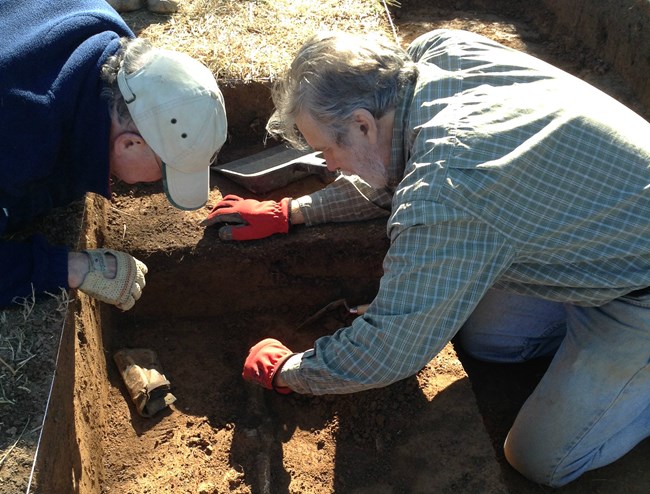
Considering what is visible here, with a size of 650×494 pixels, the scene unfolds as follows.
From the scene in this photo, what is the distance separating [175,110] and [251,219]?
1.08 meters

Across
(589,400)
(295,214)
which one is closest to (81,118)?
(295,214)

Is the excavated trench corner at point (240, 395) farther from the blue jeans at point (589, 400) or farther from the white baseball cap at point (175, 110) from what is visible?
the white baseball cap at point (175, 110)

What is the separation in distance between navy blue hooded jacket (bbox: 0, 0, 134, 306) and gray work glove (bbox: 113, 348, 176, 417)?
2.39 ft

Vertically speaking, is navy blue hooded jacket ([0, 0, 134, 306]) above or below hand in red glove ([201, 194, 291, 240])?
above

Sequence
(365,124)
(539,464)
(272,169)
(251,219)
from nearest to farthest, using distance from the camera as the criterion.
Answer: (365,124), (539,464), (251,219), (272,169)

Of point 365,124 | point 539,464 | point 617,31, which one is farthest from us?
point 617,31

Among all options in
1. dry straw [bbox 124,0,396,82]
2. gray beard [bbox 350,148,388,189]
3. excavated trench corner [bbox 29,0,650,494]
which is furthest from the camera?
dry straw [bbox 124,0,396,82]

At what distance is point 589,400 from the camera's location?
2.69 metres

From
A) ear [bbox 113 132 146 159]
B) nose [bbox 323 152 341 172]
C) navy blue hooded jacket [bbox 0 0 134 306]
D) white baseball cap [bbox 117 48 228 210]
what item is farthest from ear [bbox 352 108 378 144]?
navy blue hooded jacket [bbox 0 0 134 306]

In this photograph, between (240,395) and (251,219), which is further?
(251,219)

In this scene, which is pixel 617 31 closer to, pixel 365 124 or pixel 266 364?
pixel 365 124

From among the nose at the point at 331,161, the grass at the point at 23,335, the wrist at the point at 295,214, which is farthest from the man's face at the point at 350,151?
the grass at the point at 23,335

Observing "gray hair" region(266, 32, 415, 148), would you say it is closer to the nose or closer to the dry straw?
the nose

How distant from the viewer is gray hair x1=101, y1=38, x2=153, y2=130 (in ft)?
7.14
